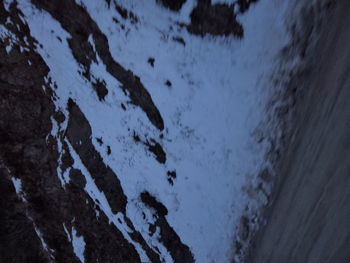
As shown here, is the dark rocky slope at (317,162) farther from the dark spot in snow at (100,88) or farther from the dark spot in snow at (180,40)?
the dark spot in snow at (100,88)

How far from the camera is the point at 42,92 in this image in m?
0.58

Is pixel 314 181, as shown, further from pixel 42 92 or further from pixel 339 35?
pixel 42 92

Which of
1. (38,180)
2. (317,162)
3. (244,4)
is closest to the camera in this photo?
(244,4)

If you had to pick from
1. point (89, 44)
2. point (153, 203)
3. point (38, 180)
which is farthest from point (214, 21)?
point (38, 180)

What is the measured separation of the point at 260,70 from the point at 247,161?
0.12 meters

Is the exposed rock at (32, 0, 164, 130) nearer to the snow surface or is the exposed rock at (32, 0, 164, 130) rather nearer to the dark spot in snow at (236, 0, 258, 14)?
the snow surface

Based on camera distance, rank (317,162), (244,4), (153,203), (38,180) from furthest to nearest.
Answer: (38,180) < (153,203) < (317,162) < (244,4)

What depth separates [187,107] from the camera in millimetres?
417

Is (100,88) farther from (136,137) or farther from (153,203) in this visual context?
(153,203)

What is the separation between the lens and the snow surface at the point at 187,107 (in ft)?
1.17

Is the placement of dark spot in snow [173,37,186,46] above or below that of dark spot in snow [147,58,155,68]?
below

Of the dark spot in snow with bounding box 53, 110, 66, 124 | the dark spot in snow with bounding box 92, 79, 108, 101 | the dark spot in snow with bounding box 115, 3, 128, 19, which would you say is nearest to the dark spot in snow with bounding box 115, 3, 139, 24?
the dark spot in snow with bounding box 115, 3, 128, 19

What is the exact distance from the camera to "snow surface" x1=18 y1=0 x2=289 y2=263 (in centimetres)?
36

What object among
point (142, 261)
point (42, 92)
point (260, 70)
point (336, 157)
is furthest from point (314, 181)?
point (42, 92)
